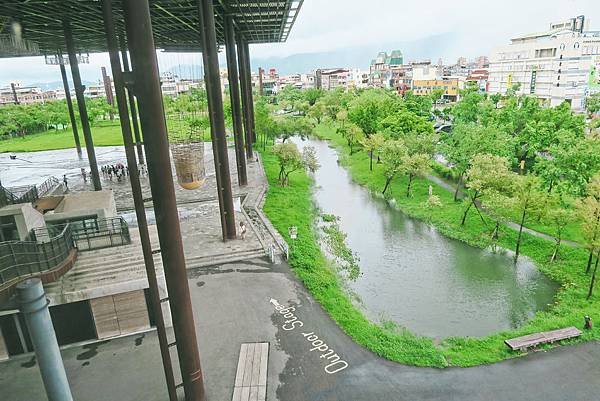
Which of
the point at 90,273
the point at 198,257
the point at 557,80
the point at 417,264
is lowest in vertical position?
the point at 417,264

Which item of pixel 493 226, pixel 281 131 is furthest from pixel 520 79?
pixel 493 226

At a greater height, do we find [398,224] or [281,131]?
[281,131]

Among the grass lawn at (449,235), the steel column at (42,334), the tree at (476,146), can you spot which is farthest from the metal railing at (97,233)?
the tree at (476,146)

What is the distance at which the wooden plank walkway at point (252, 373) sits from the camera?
28.8 ft

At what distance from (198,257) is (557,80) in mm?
62857

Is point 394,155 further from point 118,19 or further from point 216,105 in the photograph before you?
point 118,19

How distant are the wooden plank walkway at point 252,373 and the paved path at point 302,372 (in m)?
0.17

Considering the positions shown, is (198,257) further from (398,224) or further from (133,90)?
(398,224)

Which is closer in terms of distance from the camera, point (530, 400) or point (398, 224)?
point (530, 400)

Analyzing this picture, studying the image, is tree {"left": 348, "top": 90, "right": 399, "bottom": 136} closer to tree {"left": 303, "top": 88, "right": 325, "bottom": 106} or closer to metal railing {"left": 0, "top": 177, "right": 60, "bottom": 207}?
metal railing {"left": 0, "top": 177, "right": 60, "bottom": 207}

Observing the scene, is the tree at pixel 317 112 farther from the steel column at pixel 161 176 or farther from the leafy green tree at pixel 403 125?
the steel column at pixel 161 176

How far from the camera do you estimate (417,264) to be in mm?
17250

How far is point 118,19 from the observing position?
68.7ft

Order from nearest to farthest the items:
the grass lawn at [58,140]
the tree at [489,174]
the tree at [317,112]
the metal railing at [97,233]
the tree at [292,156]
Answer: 1. the metal railing at [97,233]
2. the tree at [489,174]
3. the tree at [292,156]
4. the grass lawn at [58,140]
5. the tree at [317,112]
